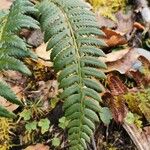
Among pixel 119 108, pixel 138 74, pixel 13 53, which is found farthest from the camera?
pixel 138 74

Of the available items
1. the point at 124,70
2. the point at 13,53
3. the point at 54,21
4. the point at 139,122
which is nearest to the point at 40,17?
the point at 54,21

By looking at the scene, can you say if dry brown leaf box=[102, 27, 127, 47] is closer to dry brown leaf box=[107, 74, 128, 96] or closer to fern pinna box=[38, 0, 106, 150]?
dry brown leaf box=[107, 74, 128, 96]

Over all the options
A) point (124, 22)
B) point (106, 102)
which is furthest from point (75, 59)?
point (124, 22)

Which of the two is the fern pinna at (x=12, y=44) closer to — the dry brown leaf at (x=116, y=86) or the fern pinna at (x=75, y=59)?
the fern pinna at (x=75, y=59)

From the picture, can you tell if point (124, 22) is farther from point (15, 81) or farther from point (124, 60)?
point (15, 81)

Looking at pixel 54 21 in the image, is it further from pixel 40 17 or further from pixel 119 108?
pixel 119 108

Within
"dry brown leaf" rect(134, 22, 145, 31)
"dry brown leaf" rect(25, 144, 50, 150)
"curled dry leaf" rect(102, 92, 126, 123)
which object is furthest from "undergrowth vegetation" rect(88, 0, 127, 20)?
"dry brown leaf" rect(25, 144, 50, 150)
